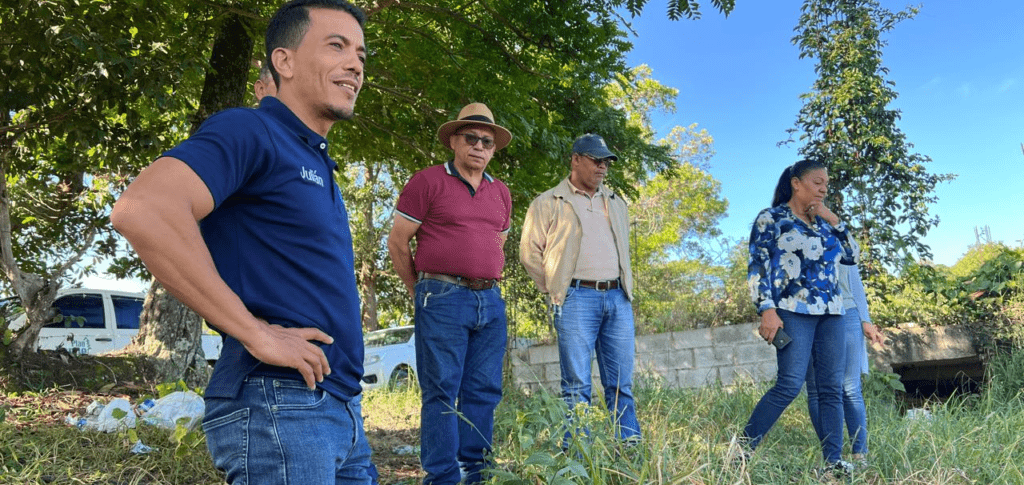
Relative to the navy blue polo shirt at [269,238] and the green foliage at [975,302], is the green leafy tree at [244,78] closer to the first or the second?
the green foliage at [975,302]

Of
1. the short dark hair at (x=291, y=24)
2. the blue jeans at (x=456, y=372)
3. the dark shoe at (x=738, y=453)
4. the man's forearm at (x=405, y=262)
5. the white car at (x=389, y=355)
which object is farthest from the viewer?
the white car at (x=389, y=355)

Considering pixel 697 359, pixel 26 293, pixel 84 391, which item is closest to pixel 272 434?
pixel 84 391

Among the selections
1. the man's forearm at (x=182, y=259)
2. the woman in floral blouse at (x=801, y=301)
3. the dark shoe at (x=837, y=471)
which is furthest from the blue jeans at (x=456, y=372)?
the man's forearm at (x=182, y=259)

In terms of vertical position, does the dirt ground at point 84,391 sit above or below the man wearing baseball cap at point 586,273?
below

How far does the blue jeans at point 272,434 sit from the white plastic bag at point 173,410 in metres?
3.88

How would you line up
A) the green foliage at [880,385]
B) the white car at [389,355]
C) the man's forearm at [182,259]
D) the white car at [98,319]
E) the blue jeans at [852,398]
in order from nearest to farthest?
the man's forearm at [182,259] < the blue jeans at [852,398] < the green foliage at [880,385] < the white car at [98,319] < the white car at [389,355]

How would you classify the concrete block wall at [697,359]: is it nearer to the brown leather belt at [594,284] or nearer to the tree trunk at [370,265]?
the brown leather belt at [594,284]

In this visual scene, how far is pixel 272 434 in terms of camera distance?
144cm

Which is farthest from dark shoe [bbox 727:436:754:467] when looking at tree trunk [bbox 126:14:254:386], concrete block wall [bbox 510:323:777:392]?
tree trunk [bbox 126:14:254:386]

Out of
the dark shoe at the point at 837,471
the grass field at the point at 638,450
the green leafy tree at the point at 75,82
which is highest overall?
the green leafy tree at the point at 75,82

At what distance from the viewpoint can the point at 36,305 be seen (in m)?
6.82

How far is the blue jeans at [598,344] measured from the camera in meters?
4.38

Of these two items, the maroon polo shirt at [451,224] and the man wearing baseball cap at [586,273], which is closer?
the maroon polo shirt at [451,224]

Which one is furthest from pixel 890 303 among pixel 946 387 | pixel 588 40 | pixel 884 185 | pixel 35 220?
pixel 35 220
